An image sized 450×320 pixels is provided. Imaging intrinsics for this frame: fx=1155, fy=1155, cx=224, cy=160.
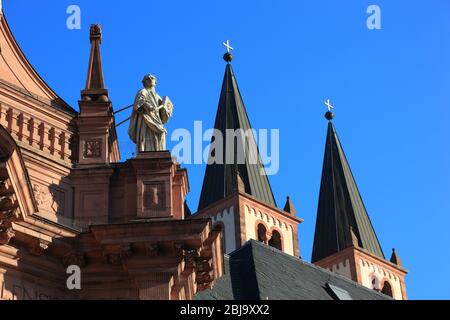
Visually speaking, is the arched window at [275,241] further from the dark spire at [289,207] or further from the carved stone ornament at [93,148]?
the carved stone ornament at [93,148]

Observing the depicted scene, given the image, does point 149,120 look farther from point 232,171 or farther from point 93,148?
point 232,171

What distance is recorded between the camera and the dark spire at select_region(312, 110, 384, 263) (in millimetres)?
67750

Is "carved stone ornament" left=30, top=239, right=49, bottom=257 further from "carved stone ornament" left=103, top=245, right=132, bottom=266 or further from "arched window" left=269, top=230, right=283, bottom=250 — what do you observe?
"arched window" left=269, top=230, right=283, bottom=250

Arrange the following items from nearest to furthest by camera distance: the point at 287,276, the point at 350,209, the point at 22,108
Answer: the point at 22,108, the point at 287,276, the point at 350,209

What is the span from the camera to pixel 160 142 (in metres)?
19.9

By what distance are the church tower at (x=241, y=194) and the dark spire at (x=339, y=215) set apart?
2.91 m

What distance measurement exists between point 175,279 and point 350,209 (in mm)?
50586

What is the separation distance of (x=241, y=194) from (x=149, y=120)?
140ft

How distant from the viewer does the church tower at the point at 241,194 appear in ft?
205

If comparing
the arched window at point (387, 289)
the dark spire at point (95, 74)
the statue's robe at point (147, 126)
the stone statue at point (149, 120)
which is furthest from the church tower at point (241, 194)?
the statue's robe at point (147, 126)

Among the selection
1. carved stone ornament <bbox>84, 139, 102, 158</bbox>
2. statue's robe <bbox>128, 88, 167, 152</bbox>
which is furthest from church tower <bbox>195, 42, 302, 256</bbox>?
carved stone ornament <bbox>84, 139, 102, 158</bbox>

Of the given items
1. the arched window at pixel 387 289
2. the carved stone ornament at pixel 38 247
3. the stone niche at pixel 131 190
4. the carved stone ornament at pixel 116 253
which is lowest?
the carved stone ornament at pixel 116 253
